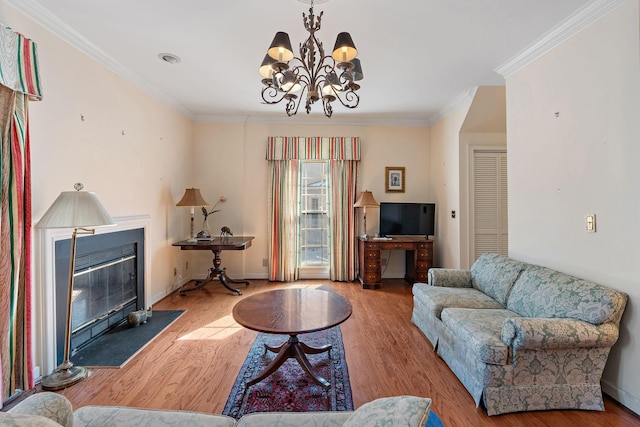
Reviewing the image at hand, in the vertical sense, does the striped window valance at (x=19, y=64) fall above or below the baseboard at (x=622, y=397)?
above

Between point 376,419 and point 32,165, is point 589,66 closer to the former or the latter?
point 376,419

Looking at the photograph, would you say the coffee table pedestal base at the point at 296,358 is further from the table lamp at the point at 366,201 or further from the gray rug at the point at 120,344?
the table lamp at the point at 366,201

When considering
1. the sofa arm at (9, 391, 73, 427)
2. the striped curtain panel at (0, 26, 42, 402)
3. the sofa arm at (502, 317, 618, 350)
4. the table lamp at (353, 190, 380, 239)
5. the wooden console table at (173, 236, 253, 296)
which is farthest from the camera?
the table lamp at (353, 190, 380, 239)

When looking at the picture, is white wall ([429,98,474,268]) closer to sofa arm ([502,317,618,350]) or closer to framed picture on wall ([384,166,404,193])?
framed picture on wall ([384,166,404,193])

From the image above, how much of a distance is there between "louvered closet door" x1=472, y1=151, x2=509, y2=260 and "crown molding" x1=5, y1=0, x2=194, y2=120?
420 centimetres

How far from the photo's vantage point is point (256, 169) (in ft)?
15.9

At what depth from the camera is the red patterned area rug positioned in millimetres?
1852

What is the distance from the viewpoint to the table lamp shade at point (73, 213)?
1.92 metres

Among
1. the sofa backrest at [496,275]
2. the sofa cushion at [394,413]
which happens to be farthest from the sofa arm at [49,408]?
the sofa backrest at [496,275]

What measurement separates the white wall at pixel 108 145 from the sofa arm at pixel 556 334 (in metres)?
3.16

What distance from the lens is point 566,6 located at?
2.07 meters

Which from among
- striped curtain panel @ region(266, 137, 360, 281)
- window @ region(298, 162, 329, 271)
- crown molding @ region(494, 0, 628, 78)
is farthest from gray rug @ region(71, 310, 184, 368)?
crown molding @ region(494, 0, 628, 78)

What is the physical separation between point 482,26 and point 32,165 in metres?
3.45

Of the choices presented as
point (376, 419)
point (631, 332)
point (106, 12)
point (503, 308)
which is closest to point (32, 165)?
point (106, 12)
